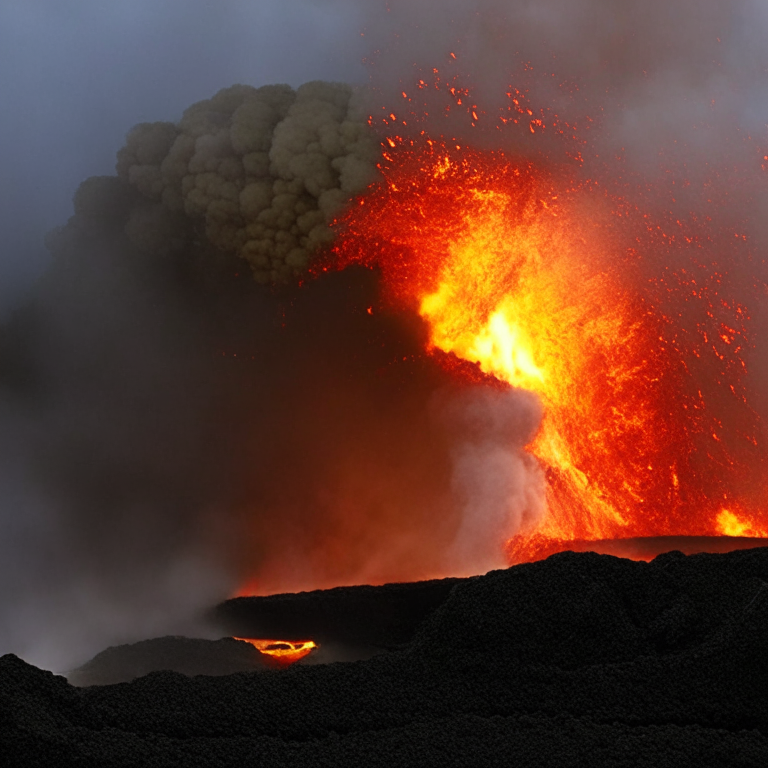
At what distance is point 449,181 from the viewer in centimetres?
1580

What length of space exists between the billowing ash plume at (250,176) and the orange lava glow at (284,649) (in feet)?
21.1

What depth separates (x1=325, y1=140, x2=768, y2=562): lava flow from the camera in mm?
→ 15648

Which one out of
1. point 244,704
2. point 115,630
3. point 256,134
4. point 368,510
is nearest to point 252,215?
point 256,134

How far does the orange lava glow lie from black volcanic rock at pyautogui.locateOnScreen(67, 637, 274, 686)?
6.6 inches

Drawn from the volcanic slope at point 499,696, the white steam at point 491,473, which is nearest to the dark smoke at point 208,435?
the white steam at point 491,473

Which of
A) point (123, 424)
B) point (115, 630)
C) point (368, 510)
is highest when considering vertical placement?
point (123, 424)

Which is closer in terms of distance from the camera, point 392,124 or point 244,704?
point 244,704

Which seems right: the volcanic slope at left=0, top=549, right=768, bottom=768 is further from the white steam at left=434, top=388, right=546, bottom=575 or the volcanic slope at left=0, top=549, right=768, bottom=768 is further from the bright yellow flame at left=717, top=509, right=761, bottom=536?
the bright yellow flame at left=717, top=509, right=761, bottom=536

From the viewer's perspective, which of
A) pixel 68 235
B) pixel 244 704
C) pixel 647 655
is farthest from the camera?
pixel 68 235

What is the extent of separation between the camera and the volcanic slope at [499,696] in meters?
7.11

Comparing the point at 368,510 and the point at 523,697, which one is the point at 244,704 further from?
the point at 368,510

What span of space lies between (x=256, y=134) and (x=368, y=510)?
6.52 m

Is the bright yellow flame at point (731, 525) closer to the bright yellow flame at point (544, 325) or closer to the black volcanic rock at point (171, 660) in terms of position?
the bright yellow flame at point (544, 325)

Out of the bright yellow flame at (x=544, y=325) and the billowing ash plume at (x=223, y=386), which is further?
the bright yellow flame at (x=544, y=325)
